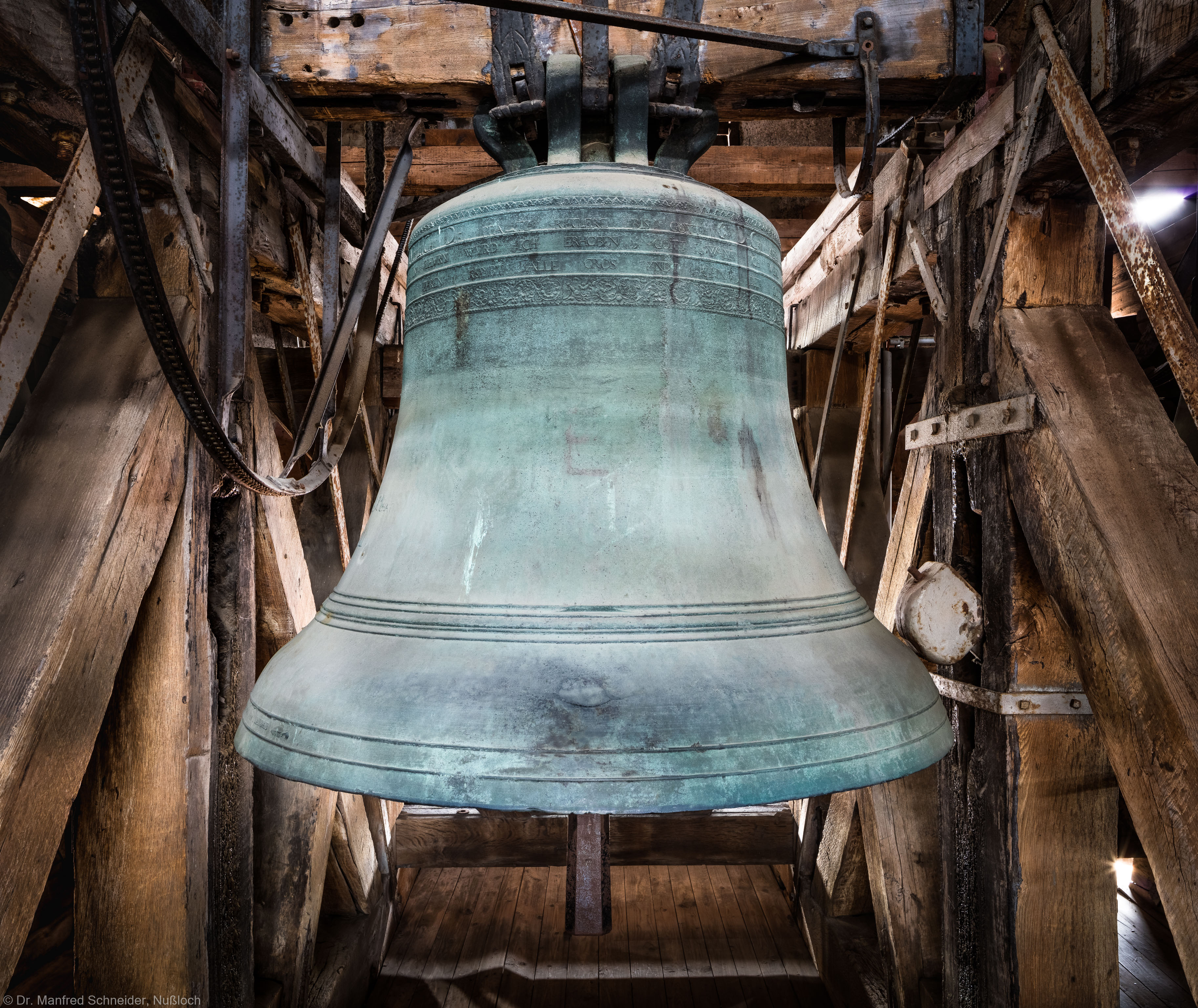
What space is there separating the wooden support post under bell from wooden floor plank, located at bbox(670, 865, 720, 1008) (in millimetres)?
1852

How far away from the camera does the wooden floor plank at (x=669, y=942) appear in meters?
3.06

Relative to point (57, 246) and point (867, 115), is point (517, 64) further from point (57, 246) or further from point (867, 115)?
point (57, 246)

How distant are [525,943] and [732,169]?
306cm

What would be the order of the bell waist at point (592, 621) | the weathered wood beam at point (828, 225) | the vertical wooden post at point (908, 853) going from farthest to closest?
the weathered wood beam at point (828, 225), the vertical wooden post at point (908, 853), the bell waist at point (592, 621)

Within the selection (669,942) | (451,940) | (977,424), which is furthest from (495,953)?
(977,424)

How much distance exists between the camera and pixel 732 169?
9.00 feet

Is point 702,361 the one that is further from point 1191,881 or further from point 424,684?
point 1191,881

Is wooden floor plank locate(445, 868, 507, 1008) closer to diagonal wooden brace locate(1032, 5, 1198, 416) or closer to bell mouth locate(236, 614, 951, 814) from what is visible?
bell mouth locate(236, 614, 951, 814)

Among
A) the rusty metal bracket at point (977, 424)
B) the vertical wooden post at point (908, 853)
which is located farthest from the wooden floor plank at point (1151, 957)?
the rusty metal bracket at point (977, 424)

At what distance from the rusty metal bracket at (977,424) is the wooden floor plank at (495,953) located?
2.47 meters

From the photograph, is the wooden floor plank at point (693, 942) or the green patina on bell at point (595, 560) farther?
the wooden floor plank at point (693, 942)

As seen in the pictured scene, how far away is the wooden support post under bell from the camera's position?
1.47 meters

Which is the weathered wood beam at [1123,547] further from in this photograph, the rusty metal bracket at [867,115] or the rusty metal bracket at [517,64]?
the rusty metal bracket at [517,64]

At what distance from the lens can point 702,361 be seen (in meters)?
1.08
